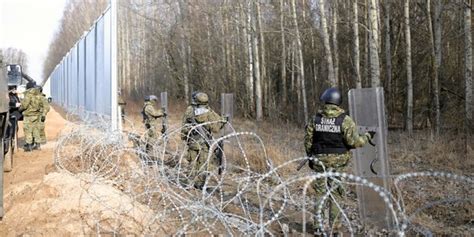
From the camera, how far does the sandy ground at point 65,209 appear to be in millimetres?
4758

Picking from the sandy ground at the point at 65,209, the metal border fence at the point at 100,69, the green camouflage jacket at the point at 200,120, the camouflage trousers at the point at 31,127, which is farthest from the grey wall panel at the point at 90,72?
the sandy ground at the point at 65,209

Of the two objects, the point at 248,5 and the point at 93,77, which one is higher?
the point at 248,5

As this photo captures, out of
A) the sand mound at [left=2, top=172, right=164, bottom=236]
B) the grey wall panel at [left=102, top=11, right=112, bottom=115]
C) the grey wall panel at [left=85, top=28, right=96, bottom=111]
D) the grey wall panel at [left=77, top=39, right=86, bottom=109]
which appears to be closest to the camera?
the sand mound at [left=2, top=172, right=164, bottom=236]

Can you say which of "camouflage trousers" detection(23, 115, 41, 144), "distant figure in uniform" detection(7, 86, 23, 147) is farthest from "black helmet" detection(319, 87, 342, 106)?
"camouflage trousers" detection(23, 115, 41, 144)

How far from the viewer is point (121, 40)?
36.9 m

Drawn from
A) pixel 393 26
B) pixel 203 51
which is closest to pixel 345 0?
pixel 393 26

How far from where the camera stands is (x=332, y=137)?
4.85 metres

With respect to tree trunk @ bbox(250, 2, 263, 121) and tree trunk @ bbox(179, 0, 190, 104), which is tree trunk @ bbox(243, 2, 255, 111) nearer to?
tree trunk @ bbox(250, 2, 263, 121)

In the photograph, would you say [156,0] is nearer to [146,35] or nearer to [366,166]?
[146,35]

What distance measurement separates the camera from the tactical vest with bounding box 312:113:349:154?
4.80m

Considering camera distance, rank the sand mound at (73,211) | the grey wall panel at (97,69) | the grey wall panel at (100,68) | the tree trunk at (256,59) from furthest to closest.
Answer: the tree trunk at (256,59) → the grey wall panel at (100,68) → the grey wall panel at (97,69) → the sand mound at (73,211)

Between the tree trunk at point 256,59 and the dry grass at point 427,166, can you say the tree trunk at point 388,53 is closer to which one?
the dry grass at point 427,166

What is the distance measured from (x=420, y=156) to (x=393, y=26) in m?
11.1

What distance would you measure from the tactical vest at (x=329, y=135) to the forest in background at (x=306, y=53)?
6.97 meters
